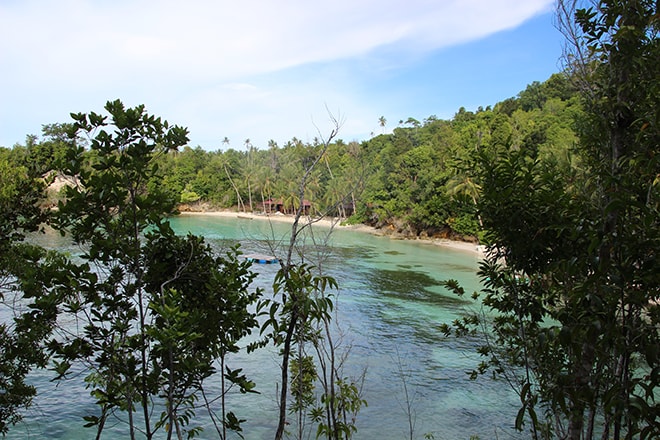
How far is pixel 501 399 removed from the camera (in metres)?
10.8

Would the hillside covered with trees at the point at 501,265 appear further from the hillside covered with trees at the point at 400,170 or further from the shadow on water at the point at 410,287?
the hillside covered with trees at the point at 400,170

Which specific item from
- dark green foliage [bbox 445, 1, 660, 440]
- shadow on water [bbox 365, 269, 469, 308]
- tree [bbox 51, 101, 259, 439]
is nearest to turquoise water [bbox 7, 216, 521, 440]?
shadow on water [bbox 365, 269, 469, 308]

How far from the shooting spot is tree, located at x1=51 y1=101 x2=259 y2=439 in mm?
2496

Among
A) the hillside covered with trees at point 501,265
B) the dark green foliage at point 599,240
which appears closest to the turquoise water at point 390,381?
the hillside covered with trees at point 501,265

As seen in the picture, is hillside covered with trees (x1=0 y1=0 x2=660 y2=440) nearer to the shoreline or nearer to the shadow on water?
the shadow on water

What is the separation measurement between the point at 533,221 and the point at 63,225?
2.77m

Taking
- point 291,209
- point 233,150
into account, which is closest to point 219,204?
point 291,209

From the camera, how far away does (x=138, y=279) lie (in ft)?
8.67

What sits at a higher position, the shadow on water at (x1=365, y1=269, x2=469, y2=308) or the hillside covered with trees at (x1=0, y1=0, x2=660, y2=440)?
the hillside covered with trees at (x1=0, y1=0, x2=660, y2=440)

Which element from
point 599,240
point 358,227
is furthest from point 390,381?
point 358,227

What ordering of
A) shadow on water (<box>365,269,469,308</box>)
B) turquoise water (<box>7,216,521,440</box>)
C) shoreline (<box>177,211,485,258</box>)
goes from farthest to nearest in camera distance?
shoreline (<box>177,211,485,258</box>) → shadow on water (<box>365,269,469,308</box>) → turquoise water (<box>7,216,521,440</box>)

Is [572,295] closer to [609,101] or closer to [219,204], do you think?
[609,101]

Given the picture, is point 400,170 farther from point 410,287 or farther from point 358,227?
point 410,287

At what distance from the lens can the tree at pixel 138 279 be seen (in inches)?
98.3
